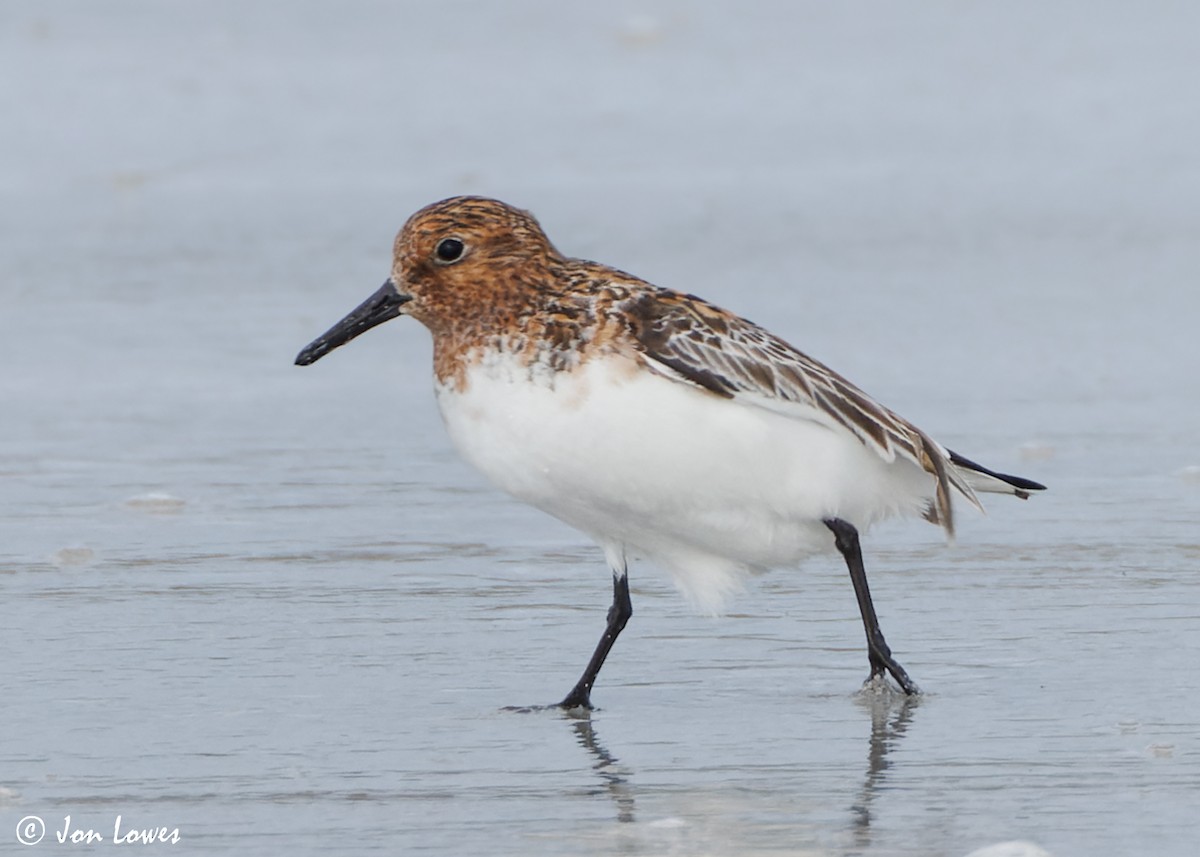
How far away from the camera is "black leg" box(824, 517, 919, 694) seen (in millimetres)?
5438

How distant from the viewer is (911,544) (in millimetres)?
6875

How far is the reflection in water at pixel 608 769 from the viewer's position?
14.7ft

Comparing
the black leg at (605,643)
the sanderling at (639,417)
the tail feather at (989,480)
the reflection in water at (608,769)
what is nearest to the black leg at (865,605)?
the sanderling at (639,417)

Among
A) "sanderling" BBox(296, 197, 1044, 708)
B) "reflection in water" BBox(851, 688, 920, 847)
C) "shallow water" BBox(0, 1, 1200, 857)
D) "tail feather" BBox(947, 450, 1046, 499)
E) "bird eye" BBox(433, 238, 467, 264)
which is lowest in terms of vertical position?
"shallow water" BBox(0, 1, 1200, 857)

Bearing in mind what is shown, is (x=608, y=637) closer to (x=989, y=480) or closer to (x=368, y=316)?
(x=368, y=316)

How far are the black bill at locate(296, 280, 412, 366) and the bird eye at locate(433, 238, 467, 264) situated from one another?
139mm

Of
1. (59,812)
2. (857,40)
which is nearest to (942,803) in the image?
(59,812)

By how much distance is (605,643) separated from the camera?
5.54 meters

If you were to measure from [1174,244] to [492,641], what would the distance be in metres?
6.19

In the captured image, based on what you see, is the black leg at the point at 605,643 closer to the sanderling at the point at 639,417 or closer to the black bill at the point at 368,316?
the sanderling at the point at 639,417

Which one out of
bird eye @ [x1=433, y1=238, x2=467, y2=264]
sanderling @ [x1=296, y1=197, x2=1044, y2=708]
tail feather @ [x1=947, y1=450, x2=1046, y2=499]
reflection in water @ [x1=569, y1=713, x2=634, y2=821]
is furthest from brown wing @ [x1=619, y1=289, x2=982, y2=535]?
reflection in water @ [x1=569, y1=713, x2=634, y2=821]

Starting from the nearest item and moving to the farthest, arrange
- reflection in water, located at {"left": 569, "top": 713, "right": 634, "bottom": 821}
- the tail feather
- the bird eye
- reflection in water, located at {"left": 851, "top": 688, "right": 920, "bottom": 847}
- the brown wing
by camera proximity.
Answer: reflection in water, located at {"left": 851, "top": 688, "right": 920, "bottom": 847}, reflection in water, located at {"left": 569, "top": 713, "right": 634, "bottom": 821}, the brown wing, the bird eye, the tail feather

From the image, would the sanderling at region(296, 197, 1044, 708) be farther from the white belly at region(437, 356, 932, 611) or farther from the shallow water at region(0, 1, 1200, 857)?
the shallow water at region(0, 1, 1200, 857)

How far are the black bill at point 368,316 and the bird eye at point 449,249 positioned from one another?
14 cm
